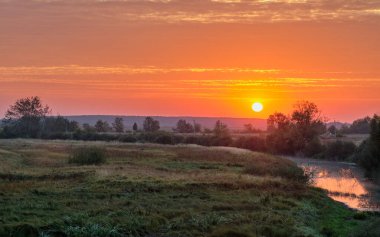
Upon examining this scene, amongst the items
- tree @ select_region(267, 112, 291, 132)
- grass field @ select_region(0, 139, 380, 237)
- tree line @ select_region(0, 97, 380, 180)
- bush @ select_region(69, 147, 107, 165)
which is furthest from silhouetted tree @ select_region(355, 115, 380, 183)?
tree @ select_region(267, 112, 291, 132)

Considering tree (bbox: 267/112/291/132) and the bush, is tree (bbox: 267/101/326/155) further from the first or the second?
the bush

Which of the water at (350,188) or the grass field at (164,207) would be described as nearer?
the grass field at (164,207)

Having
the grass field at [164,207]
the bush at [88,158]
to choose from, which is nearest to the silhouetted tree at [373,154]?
the grass field at [164,207]

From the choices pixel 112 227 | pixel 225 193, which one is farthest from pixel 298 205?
pixel 112 227

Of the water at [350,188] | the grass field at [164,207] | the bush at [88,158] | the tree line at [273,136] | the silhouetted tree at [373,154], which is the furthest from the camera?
the tree line at [273,136]

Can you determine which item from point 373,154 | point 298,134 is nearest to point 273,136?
point 298,134

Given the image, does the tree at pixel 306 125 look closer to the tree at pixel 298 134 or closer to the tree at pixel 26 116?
the tree at pixel 298 134

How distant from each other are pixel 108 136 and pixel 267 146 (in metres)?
47.5

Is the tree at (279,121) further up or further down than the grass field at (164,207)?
further up

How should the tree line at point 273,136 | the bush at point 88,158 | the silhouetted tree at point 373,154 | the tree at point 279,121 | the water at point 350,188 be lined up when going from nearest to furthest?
the water at point 350,188
the bush at point 88,158
the silhouetted tree at point 373,154
the tree line at point 273,136
the tree at point 279,121

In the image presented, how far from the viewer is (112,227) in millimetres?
23625

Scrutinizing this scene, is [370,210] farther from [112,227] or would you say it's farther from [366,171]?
[366,171]

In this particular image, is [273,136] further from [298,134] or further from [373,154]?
[373,154]

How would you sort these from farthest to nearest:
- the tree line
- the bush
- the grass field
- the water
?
the tree line
the bush
the water
the grass field
